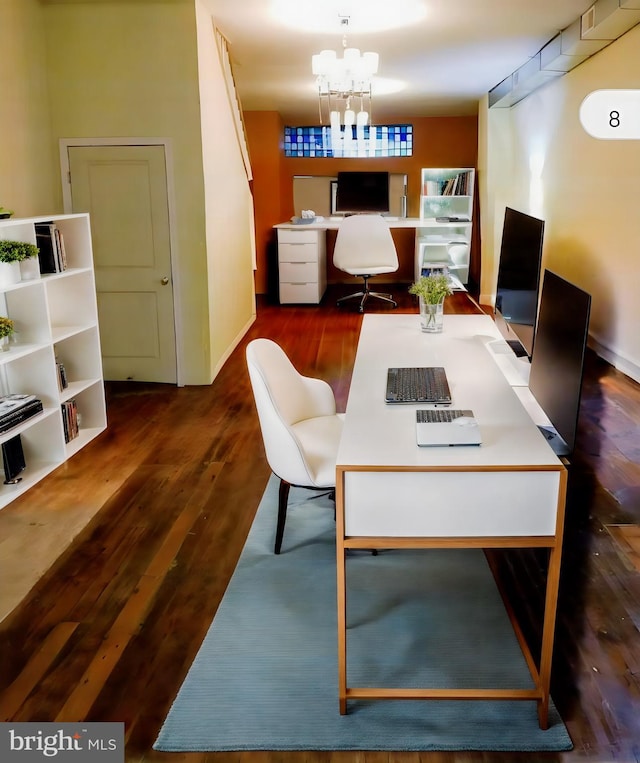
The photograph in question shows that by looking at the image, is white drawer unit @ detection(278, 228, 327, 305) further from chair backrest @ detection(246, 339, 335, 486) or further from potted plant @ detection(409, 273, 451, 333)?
chair backrest @ detection(246, 339, 335, 486)

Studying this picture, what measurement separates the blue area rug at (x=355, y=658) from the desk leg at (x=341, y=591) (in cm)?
9

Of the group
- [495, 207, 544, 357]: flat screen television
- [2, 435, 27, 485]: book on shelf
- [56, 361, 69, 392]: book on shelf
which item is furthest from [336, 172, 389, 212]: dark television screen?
[2, 435, 27, 485]: book on shelf

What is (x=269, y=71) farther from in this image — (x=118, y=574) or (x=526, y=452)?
(x=526, y=452)

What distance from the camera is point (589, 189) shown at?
20.4ft

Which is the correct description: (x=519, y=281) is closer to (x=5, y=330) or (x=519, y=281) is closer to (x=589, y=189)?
(x=5, y=330)

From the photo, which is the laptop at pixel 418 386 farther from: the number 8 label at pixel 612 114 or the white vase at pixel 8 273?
the number 8 label at pixel 612 114

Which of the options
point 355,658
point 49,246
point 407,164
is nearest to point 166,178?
point 49,246

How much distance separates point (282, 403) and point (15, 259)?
4.93 ft

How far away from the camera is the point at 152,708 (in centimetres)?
208

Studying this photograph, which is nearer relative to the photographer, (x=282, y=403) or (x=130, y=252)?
(x=282, y=403)

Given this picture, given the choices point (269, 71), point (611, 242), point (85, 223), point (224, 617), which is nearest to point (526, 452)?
point (224, 617)

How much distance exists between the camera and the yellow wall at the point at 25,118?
442 centimetres

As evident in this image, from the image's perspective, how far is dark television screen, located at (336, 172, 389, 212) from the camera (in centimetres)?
1004

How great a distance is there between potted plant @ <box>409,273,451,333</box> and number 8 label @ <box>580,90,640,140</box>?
106 inches
